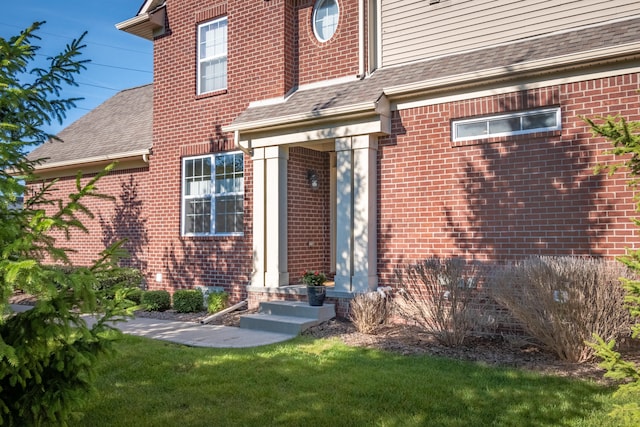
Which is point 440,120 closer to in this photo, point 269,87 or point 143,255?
point 269,87

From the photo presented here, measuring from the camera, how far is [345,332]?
322 inches

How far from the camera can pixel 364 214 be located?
8961 millimetres

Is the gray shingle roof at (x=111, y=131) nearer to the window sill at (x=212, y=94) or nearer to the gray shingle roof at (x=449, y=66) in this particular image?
the window sill at (x=212, y=94)

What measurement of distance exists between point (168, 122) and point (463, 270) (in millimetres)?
7732

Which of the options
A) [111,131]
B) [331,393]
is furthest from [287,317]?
[111,131]

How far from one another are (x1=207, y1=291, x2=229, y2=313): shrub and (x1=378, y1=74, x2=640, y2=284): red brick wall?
3.45 metres

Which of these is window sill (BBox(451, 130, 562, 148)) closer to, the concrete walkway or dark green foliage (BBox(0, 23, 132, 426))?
the concrete walkway

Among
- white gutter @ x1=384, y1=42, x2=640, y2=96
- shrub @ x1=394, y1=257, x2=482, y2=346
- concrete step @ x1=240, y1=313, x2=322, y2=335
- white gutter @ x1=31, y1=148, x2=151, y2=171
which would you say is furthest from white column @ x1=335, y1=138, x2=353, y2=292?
white gutter @ x1=31, y1=148, x2=151, y2=171

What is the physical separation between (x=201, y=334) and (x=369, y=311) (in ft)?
9.15

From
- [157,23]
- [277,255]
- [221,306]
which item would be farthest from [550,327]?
[157,23]

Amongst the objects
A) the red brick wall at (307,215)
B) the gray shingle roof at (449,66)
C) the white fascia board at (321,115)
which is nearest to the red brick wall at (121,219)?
the white fascia board at (321,115)

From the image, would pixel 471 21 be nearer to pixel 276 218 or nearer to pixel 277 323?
pixel 276 218

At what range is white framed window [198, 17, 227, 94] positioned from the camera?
38.0ft

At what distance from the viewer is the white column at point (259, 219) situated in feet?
33.6
